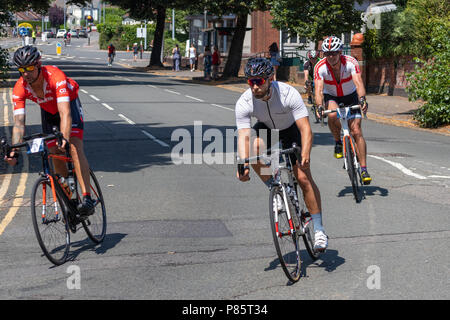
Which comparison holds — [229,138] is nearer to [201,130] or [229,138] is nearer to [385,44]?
[201,130]

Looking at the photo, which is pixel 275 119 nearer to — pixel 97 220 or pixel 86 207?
pixel 86 207

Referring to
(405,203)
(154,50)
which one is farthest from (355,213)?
(154,50)

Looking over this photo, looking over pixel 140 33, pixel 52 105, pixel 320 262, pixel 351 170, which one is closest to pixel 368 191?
pixel 351 170

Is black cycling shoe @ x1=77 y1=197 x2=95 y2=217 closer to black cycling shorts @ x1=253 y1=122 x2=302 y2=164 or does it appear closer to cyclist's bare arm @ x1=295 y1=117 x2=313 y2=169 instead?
black cycling shorts @ x1=253 y1=122 x2=302 y2=164

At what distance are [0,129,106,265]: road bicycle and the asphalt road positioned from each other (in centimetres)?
21

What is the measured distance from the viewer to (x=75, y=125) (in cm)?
733

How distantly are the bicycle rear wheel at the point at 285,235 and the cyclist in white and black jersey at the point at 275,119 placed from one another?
12.1 inches

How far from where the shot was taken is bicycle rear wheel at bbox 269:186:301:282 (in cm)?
588

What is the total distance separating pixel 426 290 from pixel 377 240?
182 centimetres

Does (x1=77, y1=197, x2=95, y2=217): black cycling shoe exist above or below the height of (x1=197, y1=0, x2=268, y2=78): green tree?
below

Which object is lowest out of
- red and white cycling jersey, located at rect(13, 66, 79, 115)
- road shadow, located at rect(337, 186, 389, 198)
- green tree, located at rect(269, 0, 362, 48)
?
road shadow, located at rect(337, 186, 389, 198)

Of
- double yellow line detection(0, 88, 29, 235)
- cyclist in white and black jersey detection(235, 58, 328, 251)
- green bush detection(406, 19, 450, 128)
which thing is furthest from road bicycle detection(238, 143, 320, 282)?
green bush detection(406, 19, 450, 128)

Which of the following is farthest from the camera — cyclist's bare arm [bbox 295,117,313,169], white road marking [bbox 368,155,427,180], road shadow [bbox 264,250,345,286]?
white road marking [bbox 368,155,427,180]

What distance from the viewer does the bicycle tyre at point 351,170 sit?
9.65 m
